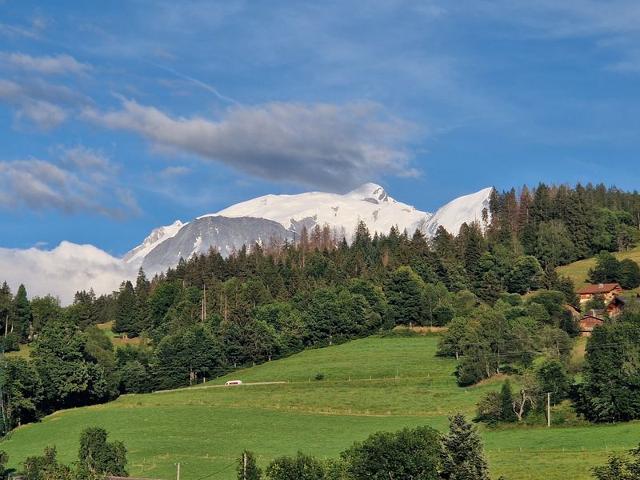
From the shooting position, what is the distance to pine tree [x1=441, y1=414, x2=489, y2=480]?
67250 mm

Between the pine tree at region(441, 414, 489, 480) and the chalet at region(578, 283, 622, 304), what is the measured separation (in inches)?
4467

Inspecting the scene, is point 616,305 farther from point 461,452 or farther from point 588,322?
point 461,452

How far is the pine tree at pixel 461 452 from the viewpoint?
6725 cm

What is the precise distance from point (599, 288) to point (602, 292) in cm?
309

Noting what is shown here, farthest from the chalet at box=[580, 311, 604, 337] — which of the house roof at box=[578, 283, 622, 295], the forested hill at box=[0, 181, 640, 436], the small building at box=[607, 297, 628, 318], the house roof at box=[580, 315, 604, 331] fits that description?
the house roof at box=[578, 283, 622, 295]

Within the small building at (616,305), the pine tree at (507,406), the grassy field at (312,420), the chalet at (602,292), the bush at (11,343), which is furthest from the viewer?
the bush at (11,343)

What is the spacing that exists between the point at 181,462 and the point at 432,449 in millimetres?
31934

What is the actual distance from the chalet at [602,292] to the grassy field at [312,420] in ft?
126

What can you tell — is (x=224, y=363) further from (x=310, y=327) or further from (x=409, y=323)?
(x=409, y=323)

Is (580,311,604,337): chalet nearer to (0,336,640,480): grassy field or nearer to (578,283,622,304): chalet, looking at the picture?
(578,283,622,304): chalet

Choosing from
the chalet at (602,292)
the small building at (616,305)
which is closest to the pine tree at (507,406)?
the small building at (616,305)

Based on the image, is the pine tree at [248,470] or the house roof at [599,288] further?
the house roof at [599,288]

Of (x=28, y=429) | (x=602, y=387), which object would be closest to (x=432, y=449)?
(x=602, y=387)

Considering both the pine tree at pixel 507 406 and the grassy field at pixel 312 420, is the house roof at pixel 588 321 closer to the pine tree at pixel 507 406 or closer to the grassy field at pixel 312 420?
the grassy field at pixel 312 420
